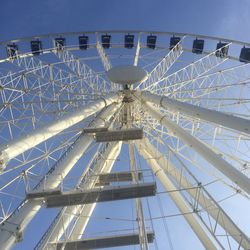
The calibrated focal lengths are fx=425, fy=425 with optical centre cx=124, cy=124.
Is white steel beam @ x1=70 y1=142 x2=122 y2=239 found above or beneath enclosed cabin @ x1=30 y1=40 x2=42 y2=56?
beneath

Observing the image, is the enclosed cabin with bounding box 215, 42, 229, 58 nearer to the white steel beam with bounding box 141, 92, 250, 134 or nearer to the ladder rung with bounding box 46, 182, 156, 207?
the white steel beam with bounding box 141, 92, 250, 134

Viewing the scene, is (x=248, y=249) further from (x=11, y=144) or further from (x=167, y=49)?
(x=167, y=49)

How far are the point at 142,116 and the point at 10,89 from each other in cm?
814

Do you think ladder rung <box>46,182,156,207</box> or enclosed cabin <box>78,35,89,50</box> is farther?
enclosed cabin <box>78,35,89,50</box>

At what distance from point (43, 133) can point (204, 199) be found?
8060 mm

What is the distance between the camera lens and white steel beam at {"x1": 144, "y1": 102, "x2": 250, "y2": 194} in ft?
53.5

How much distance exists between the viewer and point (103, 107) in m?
22.8

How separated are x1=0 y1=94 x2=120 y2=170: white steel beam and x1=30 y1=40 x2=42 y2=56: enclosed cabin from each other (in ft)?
32.0

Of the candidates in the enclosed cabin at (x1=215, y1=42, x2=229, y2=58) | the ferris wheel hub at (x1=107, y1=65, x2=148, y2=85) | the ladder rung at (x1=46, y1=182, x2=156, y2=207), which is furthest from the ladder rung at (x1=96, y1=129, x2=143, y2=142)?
the enclosed cabin at (x1=215, y1=42, x2=229, y2=58)

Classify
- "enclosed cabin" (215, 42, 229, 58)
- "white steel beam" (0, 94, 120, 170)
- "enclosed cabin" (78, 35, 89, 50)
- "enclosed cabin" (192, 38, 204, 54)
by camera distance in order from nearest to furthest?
"white steel beam" (0, 94, 120, 170) → "enclosed cabin" (215, 42, 229, 58) → "enclosed cabin" (192, 38, 204, 54) → "enclosed cabin" (78, 35, 89, 50)

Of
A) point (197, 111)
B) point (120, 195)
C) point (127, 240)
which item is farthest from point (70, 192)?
point (197, 111)

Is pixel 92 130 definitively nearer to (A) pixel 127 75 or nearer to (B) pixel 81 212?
(B) pixel 81 212

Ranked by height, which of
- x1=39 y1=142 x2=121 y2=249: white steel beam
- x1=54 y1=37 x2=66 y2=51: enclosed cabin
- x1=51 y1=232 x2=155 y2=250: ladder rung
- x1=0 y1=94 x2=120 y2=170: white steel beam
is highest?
Answer: x1=54 y1=37 x2=66 y2=51: enclosed cabin

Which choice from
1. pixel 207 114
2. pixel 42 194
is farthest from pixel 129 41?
pixel 42 194
